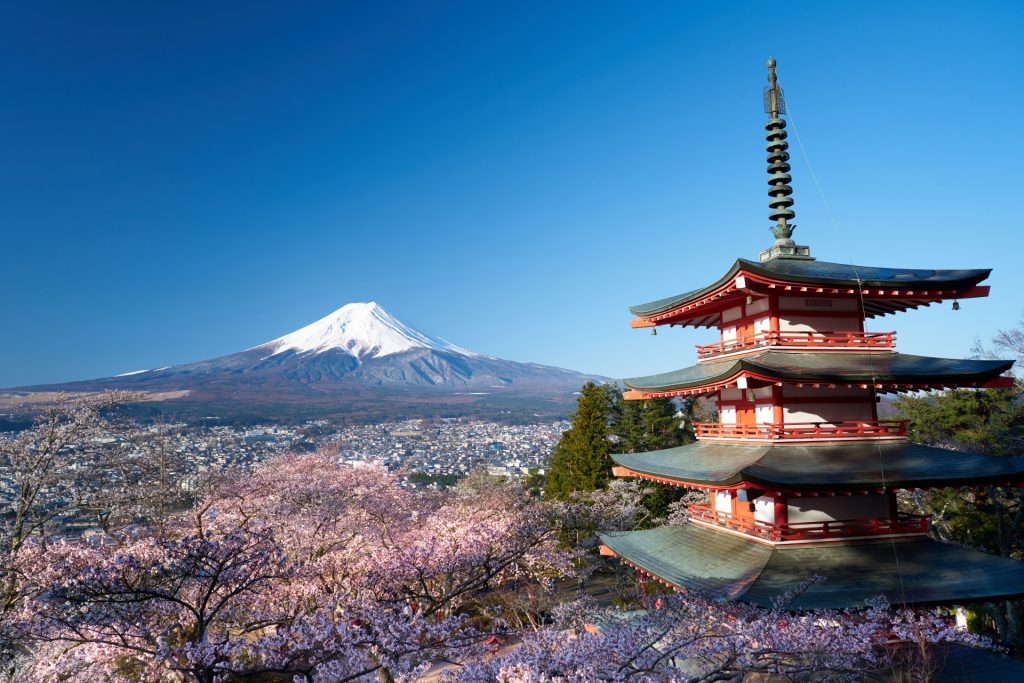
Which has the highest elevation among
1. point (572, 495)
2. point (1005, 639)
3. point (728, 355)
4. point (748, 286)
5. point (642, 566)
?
point (748, 286)

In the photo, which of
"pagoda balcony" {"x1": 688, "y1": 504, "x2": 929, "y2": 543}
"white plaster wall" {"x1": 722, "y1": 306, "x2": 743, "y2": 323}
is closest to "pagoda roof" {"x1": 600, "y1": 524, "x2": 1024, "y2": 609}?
"pagoda balcony" {"x1": 688, "y1": 504, "x2": 929, "y2": 543}

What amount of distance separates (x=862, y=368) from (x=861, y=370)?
0.17m

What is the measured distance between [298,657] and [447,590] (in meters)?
6.87

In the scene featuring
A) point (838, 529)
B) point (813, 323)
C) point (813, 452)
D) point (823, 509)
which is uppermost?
point (813, 323)

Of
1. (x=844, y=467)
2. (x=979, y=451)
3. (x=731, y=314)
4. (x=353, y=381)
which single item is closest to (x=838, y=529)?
(x=844, y=467)

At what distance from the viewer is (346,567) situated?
1346 cm

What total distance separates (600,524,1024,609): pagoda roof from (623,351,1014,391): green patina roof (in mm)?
2920

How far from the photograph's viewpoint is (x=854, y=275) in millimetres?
10781

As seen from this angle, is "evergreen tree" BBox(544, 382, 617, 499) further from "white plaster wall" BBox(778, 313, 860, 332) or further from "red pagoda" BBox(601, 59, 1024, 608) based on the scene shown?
"white plaster wall" BBox(778, 313, 860, 332)

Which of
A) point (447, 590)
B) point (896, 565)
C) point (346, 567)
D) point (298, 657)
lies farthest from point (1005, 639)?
point (298, 657)

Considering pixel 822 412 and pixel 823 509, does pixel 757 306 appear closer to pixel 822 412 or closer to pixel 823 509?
pixel 822 412

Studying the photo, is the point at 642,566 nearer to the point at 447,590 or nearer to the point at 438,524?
the point at 447,590

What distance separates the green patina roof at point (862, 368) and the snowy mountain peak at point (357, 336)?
513ft

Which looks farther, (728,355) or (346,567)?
(346,567)
